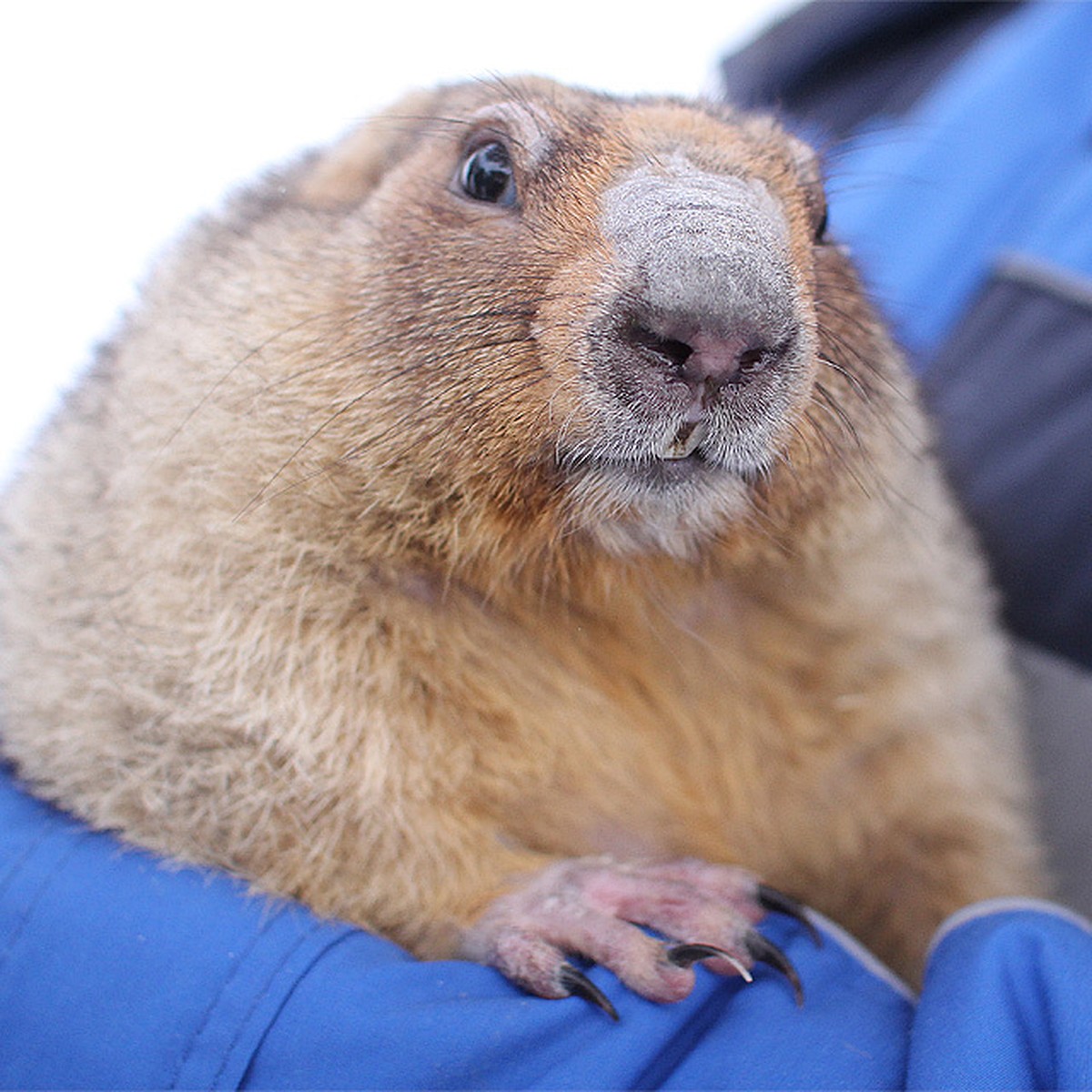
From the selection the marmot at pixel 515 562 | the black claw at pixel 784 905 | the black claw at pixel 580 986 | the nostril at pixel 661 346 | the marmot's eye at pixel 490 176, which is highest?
the marmot's eye at pixel 490 176

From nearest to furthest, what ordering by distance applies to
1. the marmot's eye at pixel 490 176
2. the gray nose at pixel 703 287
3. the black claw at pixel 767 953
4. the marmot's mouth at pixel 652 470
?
the gray nose at pixel 703 287, the marmot's mouth at pixel 652 470, the black claw at pixel 767 953, the marmot's eye at pixel 490 176

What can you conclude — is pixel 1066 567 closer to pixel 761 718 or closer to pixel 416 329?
pixel 761 718

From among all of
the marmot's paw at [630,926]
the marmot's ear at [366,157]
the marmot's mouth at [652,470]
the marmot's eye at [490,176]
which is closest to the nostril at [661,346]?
the marmot's mouth at [652,470]

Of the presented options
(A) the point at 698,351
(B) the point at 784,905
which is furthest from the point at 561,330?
(B) the point at 784,905

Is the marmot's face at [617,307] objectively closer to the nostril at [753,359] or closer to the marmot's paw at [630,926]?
the nostril at [753,359]

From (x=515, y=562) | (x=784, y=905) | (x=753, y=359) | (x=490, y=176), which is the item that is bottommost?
(x=784, y=905)

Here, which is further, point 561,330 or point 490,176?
point 490,176

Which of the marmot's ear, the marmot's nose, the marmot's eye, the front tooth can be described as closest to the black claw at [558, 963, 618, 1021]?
the front tooth

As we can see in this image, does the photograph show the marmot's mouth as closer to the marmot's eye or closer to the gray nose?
the gray nose

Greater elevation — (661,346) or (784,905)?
(661,346)

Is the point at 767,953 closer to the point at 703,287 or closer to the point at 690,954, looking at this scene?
the point at 690,954
